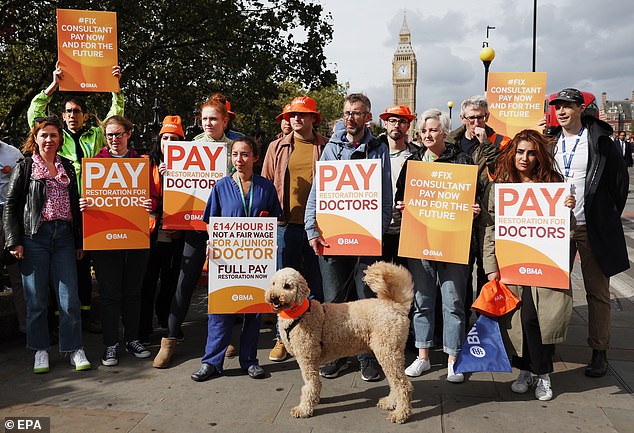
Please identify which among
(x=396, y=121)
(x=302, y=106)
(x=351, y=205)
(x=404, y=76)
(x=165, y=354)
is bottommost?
(x=165, y=354)

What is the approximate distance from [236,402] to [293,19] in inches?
439

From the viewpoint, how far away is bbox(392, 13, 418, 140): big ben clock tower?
14212cm

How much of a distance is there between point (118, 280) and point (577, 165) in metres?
4.24

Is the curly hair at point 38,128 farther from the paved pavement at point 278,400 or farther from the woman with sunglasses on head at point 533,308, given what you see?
the woman with sunglasses on head at point 533,308

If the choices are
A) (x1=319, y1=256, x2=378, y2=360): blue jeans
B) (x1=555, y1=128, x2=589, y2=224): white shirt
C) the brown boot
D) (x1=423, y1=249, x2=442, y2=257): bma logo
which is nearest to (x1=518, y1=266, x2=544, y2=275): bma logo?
(x1=423, y1=249, x2=442, y2=257): bma logo

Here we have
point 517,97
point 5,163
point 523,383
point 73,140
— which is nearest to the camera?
point 523,383

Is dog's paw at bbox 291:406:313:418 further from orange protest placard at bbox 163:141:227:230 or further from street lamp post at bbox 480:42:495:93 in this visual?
street lamp post at bbox 480:42:495:93

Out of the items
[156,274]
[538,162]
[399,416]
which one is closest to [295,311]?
[399,416]

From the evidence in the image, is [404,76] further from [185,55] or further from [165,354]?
[165,354]

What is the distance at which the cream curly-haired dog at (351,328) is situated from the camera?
12.1 ft

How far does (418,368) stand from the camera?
14.8 feet

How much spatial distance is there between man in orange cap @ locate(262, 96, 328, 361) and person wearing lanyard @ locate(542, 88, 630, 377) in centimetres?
219

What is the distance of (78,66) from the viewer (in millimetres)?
5457

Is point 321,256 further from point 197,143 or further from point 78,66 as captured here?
point 78,66
